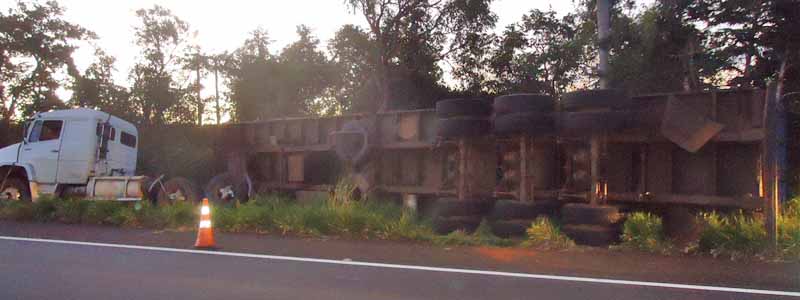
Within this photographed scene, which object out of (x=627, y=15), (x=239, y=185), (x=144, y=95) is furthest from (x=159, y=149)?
(x=627, y=15)

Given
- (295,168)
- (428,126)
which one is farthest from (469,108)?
(295,168)

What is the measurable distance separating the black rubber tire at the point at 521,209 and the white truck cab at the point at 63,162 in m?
9.16

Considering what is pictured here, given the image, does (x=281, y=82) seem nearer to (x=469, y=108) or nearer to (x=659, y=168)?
(x=469, y=108)

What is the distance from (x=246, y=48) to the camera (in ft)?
104

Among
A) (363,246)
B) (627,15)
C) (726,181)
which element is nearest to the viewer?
(363,246)

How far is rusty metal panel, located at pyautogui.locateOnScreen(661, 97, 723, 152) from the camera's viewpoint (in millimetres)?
9906

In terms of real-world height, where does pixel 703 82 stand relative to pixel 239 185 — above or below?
above

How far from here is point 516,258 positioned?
28.1ft

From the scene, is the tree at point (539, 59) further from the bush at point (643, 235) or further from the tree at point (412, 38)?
the bush at point (643, 235)

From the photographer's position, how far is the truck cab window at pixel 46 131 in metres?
15.9

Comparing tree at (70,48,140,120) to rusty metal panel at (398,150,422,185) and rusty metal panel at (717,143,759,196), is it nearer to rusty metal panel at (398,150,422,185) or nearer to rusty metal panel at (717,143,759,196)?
rusty metal panel at (398,150,422,185)

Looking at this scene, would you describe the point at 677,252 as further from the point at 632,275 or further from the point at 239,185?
the point at 239,185

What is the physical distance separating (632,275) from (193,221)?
28.1ft

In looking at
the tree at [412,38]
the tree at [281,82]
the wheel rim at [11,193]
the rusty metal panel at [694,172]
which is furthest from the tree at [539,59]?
Answer: the wheel rim at [11,193]
